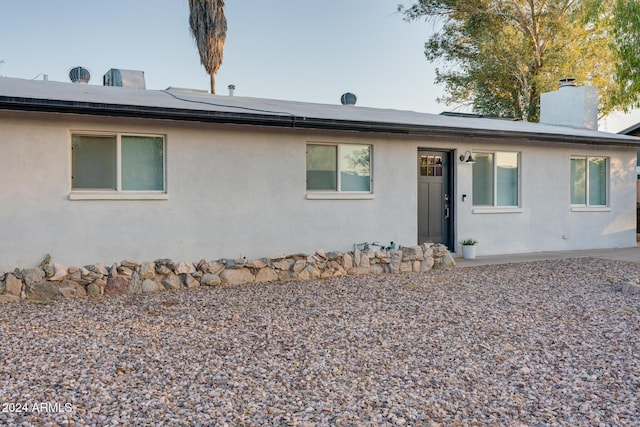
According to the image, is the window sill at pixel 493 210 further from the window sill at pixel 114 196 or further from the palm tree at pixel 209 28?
the palm tree at pixel 209 28

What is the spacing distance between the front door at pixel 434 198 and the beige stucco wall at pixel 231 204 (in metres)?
0.23

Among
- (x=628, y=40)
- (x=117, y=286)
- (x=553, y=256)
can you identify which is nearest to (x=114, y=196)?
(x=117, y=286)

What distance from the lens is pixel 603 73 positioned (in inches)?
905

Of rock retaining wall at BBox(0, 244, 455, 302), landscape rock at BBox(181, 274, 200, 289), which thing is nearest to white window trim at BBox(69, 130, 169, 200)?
rock retaining wall at BBox(0, 244, 455, 302)

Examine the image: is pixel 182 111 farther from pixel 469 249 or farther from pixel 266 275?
pixel 469 249

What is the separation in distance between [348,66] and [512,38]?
781 cm

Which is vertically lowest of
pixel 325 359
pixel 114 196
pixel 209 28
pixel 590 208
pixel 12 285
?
pixel 325 359

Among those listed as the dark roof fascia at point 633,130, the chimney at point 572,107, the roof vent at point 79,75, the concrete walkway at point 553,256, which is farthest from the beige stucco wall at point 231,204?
the dark roof fascia at point 633,130

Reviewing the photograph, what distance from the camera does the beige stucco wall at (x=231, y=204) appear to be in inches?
295

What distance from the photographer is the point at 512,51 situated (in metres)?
21.8

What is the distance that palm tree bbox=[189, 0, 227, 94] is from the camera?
1755 centimetres

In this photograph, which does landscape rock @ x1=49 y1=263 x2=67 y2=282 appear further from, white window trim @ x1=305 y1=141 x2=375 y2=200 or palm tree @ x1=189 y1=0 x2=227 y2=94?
palm tree @ x1=189 y1=0 x2=227 y2=94

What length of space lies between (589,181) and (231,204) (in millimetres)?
8838

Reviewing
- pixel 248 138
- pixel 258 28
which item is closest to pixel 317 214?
pixel 248 138
